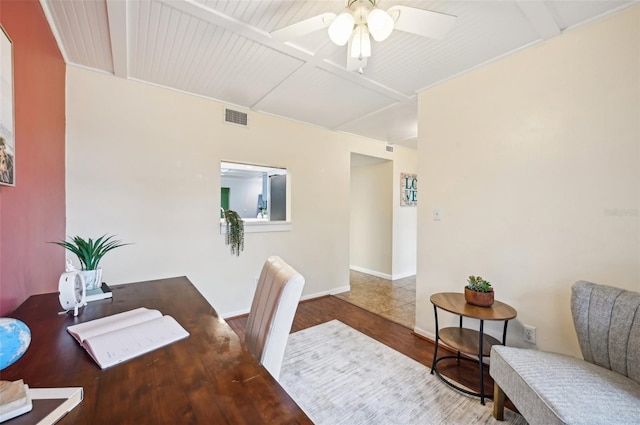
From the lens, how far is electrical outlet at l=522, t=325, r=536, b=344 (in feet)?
6.14

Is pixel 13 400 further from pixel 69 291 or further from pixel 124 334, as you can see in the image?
pixel 69 291

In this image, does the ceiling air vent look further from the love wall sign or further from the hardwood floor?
the love wall sign

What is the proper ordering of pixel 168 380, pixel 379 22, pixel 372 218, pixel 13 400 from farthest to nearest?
1. pixel 372 218
2. pixel 379 22
3. pixel 168 380
4. pixel 13 400

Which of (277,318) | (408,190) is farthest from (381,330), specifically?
(408,190)

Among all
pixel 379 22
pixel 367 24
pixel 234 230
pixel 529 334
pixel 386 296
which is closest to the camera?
pixel 379 22

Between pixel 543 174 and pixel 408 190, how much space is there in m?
3.07

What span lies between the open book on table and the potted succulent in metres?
1.83

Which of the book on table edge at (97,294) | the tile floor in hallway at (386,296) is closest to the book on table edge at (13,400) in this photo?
the book on table edge at (97,294)

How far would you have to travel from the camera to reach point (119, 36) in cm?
178

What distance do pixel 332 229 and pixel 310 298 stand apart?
3.38ft

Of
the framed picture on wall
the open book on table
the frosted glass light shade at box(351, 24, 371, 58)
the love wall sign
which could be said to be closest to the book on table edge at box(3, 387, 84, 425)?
the open book on table

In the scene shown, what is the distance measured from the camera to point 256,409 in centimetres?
64

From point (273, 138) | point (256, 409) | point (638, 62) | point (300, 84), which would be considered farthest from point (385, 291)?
point (256, 409)

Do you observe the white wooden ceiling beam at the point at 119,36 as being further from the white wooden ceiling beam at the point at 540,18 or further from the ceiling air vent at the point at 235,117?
the white wooden ceiling beam at the point at 540,18
